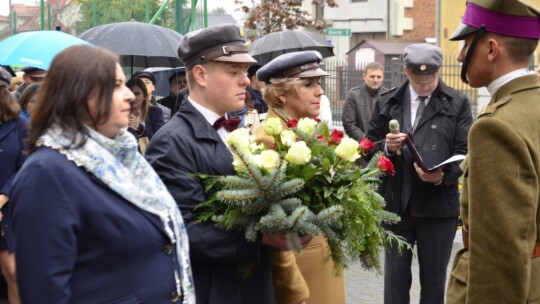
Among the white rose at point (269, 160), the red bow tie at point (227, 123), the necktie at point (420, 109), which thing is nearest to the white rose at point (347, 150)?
the white rose at point (269, 160)

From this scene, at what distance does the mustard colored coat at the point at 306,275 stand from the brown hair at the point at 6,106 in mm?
2524

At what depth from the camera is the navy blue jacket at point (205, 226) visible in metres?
3.97

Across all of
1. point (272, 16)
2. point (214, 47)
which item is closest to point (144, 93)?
point (214, 47)

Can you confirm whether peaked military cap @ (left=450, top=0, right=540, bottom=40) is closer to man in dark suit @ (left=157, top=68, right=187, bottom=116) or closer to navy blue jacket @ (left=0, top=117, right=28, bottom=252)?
navy blue jacket @ (left=0, top=117, right=28, bottom=252)

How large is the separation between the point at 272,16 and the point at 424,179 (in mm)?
19292

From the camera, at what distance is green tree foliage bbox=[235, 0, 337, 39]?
24938mm

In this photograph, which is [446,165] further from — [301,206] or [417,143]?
[301,206]

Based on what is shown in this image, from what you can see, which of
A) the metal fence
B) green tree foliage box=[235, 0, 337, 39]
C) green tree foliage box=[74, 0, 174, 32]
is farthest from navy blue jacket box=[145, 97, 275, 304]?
green tree foliage box=[235, 0, 337, 39]

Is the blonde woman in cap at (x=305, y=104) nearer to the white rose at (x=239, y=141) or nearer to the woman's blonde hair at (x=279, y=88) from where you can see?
the woman's blonde hair at (x=279, y=88)

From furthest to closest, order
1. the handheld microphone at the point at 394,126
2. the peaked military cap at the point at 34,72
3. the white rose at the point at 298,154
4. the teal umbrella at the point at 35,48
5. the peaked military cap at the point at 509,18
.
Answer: the peaked military cap at the point at 34,72, the teal umbrella at the point at 35,48, the handheld microphone at the point at 394,126, the white rose at the point at 298,154, the peaked military cap at the point at 509,18

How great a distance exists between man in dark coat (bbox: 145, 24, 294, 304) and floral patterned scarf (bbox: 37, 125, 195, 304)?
0.38 m

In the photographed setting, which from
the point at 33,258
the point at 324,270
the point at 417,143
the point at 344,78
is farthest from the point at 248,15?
the point at 33,258

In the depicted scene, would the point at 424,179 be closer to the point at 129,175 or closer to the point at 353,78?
the point at 129,175

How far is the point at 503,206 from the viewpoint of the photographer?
3531mm
